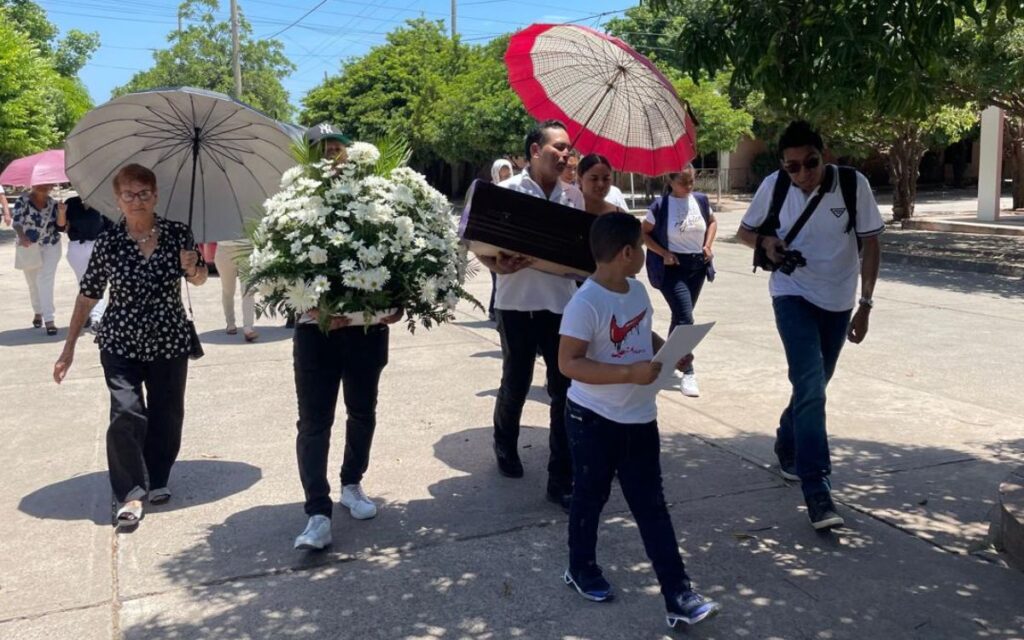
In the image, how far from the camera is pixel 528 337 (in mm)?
5184

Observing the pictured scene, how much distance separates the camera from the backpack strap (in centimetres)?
491

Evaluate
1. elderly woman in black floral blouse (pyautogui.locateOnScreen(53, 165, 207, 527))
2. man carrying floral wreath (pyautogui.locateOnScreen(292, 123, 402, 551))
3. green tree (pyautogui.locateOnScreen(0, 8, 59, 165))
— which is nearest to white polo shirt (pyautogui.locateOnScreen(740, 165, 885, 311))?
man carrying floral wreath (pyautogui.locateOnScreen(292, 123, 402, 551))

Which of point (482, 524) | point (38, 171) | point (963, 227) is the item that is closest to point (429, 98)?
point (963, 227)

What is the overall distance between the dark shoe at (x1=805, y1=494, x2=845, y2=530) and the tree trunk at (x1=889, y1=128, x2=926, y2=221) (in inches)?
766

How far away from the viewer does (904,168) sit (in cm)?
2330

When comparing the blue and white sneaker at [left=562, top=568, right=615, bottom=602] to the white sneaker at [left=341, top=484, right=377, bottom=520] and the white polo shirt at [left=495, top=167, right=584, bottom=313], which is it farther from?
the white polo shirt at [left=495, top=167, right=584, bottom=313]

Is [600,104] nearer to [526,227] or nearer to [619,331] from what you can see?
[526,227]

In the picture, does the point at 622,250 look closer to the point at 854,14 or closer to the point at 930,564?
the point at 854,14

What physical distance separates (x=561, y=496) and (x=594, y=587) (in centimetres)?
105

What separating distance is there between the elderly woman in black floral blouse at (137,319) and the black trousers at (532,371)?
5.21 ft

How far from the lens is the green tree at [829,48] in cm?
380

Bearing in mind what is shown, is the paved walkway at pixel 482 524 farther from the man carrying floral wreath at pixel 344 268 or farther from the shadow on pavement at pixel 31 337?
the shadow on pavement at pixel 31 337

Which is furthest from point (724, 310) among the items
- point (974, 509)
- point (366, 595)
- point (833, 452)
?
point (366, 595)

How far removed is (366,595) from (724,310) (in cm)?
824
